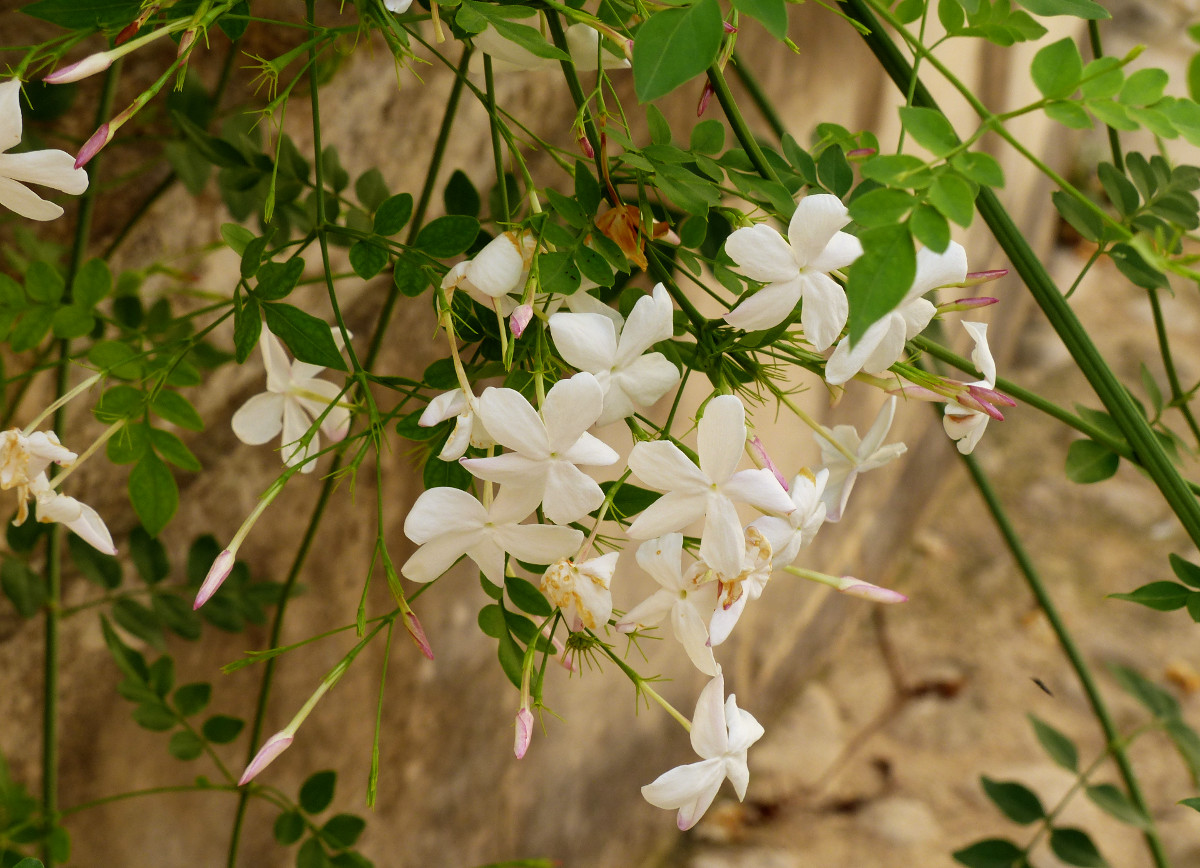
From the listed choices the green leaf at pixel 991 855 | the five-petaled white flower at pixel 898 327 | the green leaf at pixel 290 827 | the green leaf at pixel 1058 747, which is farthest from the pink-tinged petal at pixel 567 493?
the green leaf at pixel 1058 747

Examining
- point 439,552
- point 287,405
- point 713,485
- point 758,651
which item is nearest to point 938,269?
point 713,485

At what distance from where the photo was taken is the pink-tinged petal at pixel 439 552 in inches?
15.2

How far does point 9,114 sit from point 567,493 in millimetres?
261

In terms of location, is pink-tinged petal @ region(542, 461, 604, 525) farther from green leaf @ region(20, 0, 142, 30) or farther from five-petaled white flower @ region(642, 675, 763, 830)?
green leaf @ region(20, 0, 142, 30)

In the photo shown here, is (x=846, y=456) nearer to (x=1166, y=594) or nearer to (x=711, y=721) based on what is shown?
(x=711, y=721)

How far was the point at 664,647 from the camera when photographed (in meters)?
1.59

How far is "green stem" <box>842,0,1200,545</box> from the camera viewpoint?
0.52 metres

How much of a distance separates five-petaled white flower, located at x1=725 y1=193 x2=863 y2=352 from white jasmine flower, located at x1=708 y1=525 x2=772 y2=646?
88 millimetres

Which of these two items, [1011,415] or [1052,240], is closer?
[1011,415]

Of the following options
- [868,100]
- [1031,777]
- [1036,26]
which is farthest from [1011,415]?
[1036,26]

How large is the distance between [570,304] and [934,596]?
2.26 m

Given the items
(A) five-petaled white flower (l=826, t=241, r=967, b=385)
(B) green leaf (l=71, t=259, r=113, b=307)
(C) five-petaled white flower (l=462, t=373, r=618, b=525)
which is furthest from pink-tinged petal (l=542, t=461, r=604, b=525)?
(B) green leaf (l=71, t=259, r=113, b=307)

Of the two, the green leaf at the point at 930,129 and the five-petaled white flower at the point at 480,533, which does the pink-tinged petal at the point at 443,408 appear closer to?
the five-petaled white flower at the point at 480,533

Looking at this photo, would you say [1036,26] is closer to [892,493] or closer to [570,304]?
[570,304]
